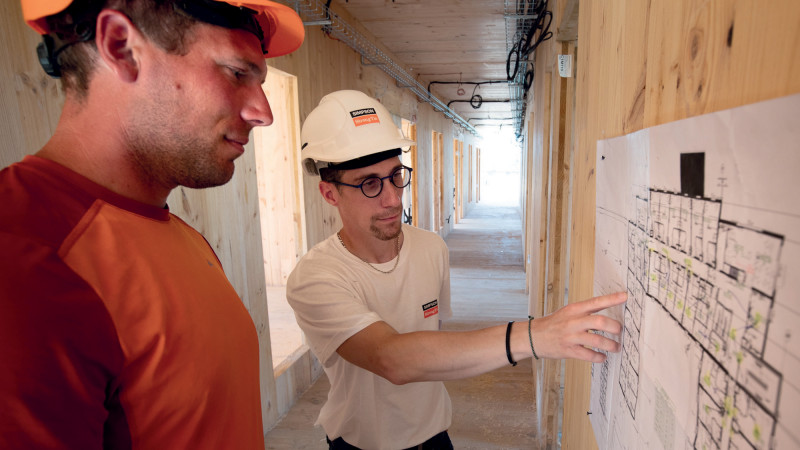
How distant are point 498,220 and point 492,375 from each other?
30.1ft

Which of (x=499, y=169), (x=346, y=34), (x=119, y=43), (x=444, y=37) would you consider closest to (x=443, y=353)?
(x=119, y=43)

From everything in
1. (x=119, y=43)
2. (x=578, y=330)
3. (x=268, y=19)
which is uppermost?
(x=268, y=19)

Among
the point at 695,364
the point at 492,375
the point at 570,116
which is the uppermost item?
the point at 570,116

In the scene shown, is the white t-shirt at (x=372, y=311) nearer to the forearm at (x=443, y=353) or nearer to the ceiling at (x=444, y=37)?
the forearm at (x=443, y=353)

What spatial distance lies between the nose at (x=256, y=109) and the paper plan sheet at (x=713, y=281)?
2.38 ft

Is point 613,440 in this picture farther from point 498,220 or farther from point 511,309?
point 498,220

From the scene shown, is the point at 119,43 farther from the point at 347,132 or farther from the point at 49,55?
the point at 347,132

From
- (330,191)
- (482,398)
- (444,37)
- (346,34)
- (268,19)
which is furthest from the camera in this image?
(444,37)

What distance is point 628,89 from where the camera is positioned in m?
0.71

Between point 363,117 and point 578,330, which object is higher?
point 363,117

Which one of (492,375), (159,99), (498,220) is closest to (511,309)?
(492,375)

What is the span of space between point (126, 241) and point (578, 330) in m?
0.84

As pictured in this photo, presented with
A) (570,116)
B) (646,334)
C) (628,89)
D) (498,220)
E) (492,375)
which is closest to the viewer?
(646,334)

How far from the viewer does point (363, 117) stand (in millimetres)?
1540
